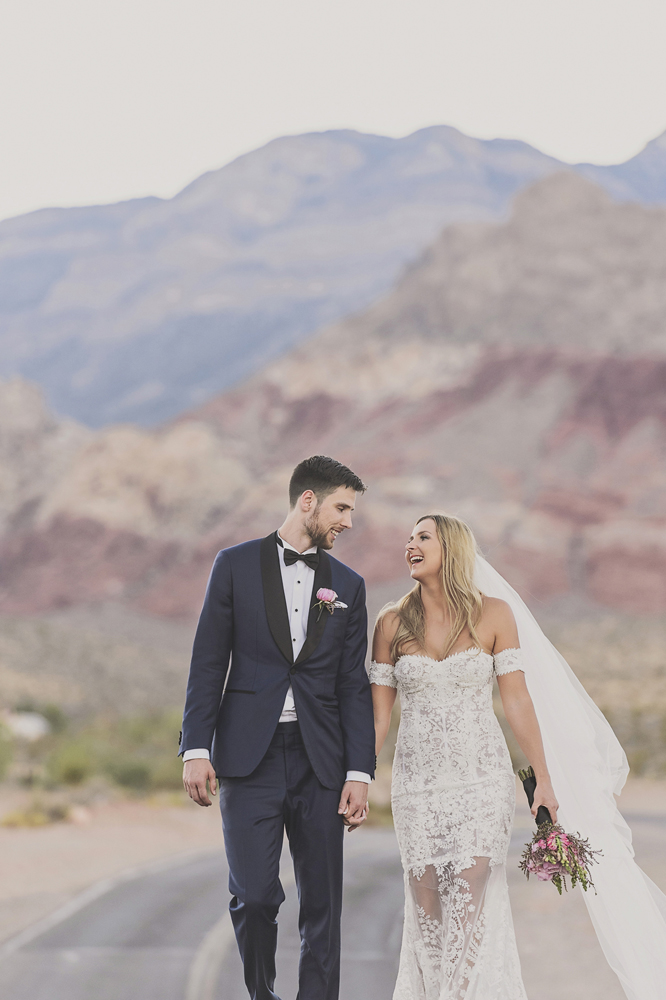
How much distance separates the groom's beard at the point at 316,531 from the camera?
12.2ft

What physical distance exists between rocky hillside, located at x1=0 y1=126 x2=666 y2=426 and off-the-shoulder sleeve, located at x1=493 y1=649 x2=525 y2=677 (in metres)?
65.6

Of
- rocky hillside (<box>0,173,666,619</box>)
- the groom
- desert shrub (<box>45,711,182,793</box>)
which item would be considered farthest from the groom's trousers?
rocky hillside (<box>0,173,666,619</box>)

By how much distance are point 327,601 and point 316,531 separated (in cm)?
28

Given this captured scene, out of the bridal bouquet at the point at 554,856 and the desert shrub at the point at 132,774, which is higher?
the bridal bouquet at the point at 554,856

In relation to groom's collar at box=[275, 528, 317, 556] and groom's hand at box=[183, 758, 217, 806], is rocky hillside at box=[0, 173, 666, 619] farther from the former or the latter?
groom's hand at box=[183, 758, 217, 806]

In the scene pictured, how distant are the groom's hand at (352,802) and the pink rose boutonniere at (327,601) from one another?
606 mm

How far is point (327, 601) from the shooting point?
3609mm

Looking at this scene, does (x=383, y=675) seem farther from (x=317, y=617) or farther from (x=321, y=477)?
(x=321, y=477)

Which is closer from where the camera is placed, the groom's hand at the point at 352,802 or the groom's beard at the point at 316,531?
the groom's hand at the point at 352,802

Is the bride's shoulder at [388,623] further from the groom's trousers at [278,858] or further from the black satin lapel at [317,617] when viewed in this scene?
the groom's trousers at [278,858]

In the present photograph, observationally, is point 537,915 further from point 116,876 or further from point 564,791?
point 564,791

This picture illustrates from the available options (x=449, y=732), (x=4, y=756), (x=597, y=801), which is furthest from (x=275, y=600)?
(x=4, y=756)

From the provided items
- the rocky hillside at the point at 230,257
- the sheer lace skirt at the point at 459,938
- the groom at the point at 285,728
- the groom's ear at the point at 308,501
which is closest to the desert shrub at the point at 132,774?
the sheer lace skirt at the point at 459,938

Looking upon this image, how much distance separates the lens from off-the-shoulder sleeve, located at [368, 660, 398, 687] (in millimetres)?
3865
